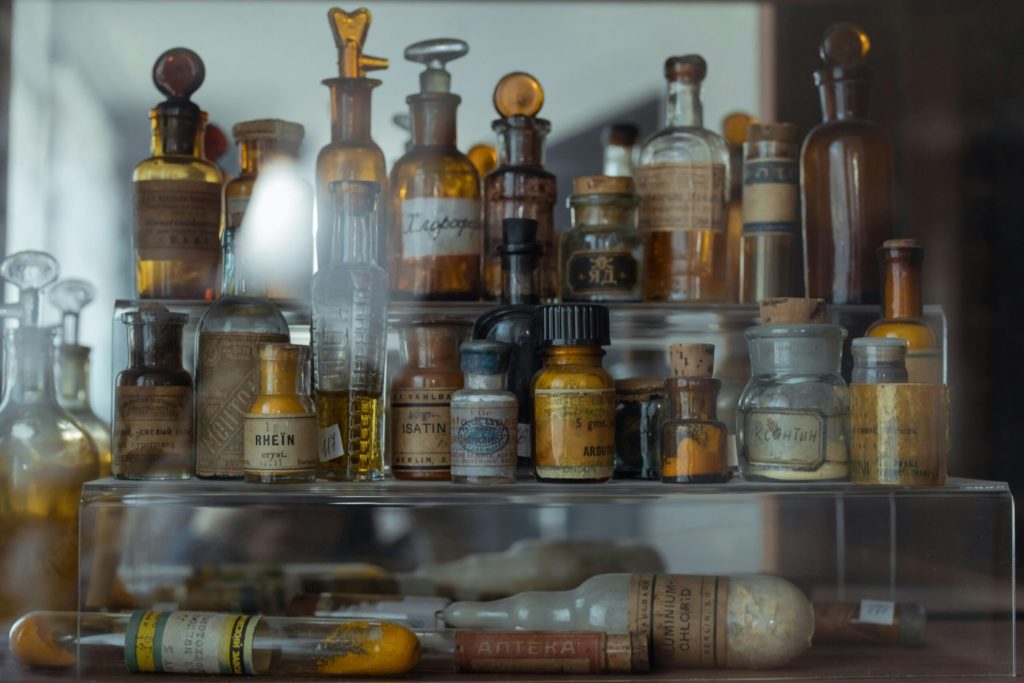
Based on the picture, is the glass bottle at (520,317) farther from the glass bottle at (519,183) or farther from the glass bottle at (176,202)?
the glass bottle at (176,202)

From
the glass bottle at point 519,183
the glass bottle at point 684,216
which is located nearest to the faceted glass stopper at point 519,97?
the glass bottle at point 519,183

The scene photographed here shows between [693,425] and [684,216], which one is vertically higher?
[684,216]

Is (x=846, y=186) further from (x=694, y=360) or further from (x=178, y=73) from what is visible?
(x=178, y=73)

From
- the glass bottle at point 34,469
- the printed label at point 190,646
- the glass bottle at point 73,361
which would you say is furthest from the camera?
the glass bottle at point 73,361

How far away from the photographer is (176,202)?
98cm

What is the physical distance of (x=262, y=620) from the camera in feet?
2.93

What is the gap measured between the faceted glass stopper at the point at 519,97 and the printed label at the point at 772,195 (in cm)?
19

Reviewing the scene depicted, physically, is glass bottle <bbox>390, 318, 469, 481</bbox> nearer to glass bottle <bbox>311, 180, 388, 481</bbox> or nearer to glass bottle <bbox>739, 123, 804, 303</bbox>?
glass bottle <bbox>311, 180, 388, 481</bbox>

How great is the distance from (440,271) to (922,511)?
0.43m

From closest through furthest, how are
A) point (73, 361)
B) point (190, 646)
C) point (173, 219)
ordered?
point (190, 646), point (173, 219), point (73, 361)

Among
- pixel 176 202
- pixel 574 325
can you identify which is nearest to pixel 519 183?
pixel 574 325

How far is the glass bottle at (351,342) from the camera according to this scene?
0.93 metres

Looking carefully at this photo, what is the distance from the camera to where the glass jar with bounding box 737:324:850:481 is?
2.91ft

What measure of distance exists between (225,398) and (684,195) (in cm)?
42
